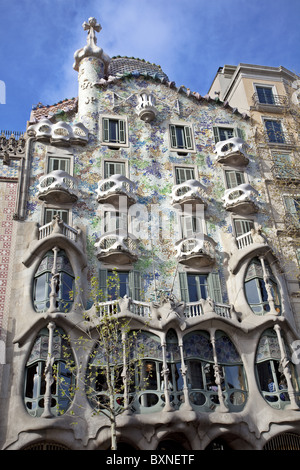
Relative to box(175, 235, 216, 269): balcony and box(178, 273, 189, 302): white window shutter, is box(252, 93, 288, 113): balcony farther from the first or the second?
box(178, 273, 189, 302): white window shutter

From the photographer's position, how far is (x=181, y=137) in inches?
1126

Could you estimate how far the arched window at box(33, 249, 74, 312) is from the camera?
20.7 metres

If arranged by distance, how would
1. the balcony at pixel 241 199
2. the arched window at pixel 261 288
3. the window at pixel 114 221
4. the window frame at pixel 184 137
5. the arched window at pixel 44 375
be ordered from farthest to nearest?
the window frame at pixel 184 137 → the balcony at pixel 241 199 → the window at pixel 114 221 → the arched window at pixel 261 288 → the arched window at pixel 44 375

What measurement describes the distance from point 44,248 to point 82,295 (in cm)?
266

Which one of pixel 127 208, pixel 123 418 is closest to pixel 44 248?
pixel 127 208

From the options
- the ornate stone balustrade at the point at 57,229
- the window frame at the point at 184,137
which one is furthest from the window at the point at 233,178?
the ornate stone balustrade at the point at 57,229

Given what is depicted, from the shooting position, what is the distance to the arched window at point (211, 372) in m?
20.1

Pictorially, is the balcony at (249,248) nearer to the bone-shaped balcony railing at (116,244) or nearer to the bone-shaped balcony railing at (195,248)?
the bone-shaped balcony railing at (195,248)

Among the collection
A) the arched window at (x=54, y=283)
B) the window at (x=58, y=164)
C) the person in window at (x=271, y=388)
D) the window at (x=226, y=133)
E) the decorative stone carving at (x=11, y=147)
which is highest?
the window at (x=226, y=133)

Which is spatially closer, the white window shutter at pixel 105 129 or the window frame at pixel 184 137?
the white window shutter at pixel 105 129

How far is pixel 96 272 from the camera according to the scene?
2291cm

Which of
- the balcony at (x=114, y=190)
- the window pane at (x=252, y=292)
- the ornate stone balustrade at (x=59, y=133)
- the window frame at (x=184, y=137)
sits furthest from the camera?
the window frame at (x=184, y=137)

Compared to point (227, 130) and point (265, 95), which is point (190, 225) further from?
point (265, 95)

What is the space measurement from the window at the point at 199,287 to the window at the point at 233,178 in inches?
232
